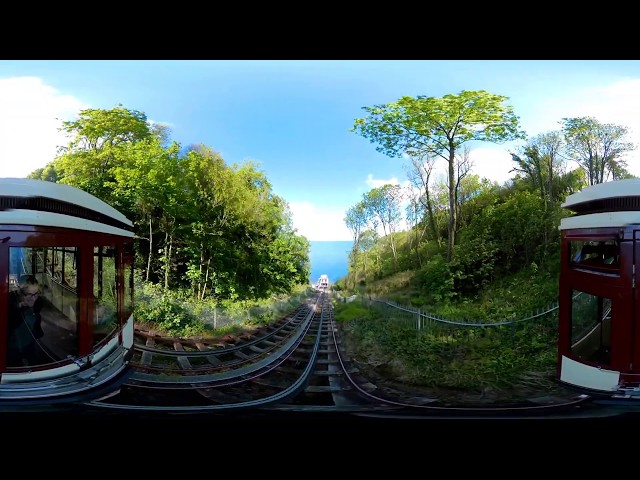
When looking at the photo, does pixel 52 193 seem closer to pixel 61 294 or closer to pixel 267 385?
pixel 61 294

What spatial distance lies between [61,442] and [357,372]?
2.17 m

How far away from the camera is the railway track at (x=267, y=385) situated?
237 cm

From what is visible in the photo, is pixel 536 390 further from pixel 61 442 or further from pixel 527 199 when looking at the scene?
pixel 61 442

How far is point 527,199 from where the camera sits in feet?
7.57

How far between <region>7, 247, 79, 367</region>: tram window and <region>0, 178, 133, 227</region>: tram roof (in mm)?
313

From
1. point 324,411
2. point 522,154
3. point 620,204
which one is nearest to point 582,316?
point 620,204

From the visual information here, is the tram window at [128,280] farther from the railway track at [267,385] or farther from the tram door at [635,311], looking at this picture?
the tram door at [635,311]

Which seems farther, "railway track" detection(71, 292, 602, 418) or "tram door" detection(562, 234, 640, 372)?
"railway track" detection(71, 292, 602, 418)

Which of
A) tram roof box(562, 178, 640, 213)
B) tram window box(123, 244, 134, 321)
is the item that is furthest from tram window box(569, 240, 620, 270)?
tram window box(123, 244, 134, 321)

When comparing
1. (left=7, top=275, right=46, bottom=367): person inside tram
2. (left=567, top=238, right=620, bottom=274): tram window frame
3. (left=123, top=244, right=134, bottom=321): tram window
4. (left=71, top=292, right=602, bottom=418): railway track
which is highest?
(left=567, top=238, right=620, bottom=274): tram window frame

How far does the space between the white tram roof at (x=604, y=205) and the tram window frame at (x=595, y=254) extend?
0.10 meters

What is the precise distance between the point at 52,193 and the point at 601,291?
3.36 meters

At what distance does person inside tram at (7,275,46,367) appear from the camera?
2184 mm

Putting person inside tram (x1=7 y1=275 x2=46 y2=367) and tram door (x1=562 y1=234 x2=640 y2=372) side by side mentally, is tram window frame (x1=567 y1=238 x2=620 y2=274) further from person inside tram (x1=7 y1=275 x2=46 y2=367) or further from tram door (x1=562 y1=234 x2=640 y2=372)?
person inside tram (x1=7 y1=275 x2=46 y2=367)
